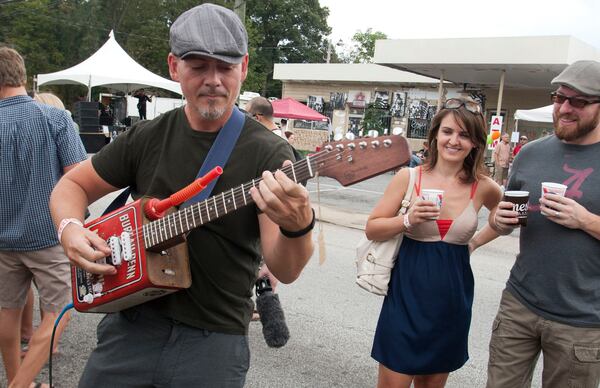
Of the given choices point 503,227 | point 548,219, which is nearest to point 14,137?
point 503,227

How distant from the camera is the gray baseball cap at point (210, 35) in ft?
6.28

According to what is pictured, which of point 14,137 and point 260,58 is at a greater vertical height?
point 260,58

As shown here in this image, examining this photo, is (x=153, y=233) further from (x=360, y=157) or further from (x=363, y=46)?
(x=363, y=46)

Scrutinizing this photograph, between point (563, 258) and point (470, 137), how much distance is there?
0.75 metres

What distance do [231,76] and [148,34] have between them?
4489 centimetres

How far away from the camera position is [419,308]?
2688mm

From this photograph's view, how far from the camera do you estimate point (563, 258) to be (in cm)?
258

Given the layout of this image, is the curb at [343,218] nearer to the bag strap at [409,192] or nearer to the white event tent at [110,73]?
the bag strap at [409,192]

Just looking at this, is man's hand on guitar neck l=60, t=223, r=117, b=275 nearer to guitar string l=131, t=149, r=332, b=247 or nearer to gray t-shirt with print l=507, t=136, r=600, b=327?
guitar string l=131, t=149, r=332, b=247

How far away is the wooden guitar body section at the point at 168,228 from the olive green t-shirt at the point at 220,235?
2.9 inches

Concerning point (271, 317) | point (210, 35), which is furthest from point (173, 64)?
point (271, 317)

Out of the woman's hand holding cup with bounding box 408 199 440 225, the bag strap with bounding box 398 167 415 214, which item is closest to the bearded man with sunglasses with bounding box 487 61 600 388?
the woman's hand holding cup with bounding box 408 199 440 225

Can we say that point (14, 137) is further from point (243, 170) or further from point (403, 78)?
point (403, 78)

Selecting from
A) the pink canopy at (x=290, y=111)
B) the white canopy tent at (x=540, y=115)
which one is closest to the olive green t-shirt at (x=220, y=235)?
the white canopy tent at (x=540, y=115)
